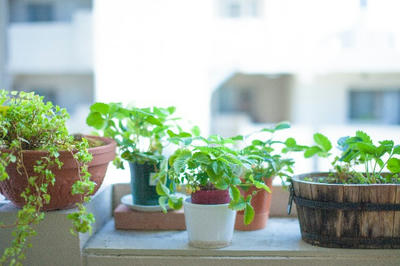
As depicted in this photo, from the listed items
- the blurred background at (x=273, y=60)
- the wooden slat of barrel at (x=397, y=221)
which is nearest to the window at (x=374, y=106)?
the blurred background at (x=273, y=60)

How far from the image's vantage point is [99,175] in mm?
1090

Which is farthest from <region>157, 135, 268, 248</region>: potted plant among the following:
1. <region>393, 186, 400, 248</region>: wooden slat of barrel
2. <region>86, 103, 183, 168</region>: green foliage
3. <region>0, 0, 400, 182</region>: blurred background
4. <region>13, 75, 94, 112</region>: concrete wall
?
<region>13, 75, 94, 112</region>: concrete wall

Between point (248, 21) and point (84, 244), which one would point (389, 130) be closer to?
point (248, 21)

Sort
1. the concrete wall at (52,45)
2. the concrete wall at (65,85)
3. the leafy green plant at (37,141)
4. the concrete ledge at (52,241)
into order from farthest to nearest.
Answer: the concrete wall at (65,85), the concrete wall at (52,45), the concrete ledge at (52,241), the leafy green plant at (37,141)

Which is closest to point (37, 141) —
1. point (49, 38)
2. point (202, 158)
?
point (202, 158)

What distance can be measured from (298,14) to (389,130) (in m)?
3.48

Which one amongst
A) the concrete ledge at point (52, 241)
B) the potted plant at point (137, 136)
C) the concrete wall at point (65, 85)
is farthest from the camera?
the concrete wall at point (65, 85)

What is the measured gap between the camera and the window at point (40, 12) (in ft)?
36.8

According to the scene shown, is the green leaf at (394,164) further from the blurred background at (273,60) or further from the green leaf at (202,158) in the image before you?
the blurred background at (273,60)

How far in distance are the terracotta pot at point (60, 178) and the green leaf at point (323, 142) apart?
58cm

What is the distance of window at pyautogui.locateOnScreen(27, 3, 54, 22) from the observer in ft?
36.8

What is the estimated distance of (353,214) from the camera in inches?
39.0

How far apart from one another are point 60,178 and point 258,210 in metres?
0.55

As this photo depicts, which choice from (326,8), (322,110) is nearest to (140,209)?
(326,8)
